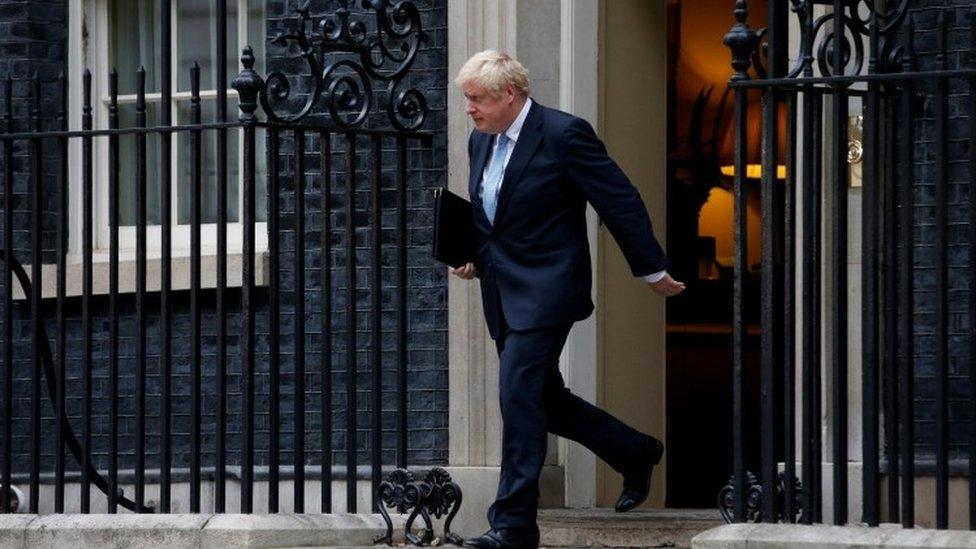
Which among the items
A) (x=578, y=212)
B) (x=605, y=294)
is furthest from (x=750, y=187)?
(x=578, y=212)

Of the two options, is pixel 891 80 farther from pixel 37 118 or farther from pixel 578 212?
pixel 37 118

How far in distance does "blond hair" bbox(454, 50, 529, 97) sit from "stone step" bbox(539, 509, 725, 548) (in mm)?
1897

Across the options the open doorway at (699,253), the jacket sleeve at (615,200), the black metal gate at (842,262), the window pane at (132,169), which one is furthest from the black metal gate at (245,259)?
the open doorway at (699,253)

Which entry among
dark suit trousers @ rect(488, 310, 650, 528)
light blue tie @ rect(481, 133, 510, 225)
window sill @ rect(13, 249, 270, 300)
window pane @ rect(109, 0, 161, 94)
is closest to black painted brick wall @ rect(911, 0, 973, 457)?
dark suit trousers @ rect(488, 310, 650, 528)

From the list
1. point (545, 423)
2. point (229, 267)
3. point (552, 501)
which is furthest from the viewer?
point (229, 267)

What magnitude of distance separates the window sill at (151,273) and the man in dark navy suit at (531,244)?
2.10 m

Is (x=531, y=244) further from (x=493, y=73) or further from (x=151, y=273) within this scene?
(x=151, y=273)

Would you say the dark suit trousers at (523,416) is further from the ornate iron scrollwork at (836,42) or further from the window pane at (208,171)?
the window pane at (208,171)

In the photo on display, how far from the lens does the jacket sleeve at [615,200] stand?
315 inches

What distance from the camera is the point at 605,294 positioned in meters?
9.80

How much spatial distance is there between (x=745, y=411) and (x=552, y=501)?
1.95 m

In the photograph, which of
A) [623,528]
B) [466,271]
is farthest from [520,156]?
[623,528]

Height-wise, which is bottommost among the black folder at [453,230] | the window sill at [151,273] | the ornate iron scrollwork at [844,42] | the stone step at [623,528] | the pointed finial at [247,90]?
the stone step at [623,528]

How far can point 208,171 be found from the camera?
10664 mm
